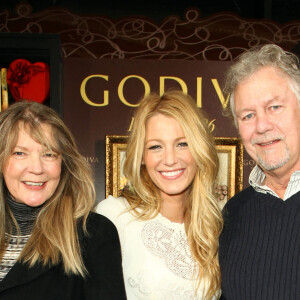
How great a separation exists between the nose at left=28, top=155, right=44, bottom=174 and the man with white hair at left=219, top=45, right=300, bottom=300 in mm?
908

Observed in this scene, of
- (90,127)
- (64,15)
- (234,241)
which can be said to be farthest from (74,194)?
(64,15)

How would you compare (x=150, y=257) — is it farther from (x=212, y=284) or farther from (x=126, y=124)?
(x=126, y=124)

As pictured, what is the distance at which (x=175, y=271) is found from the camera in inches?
80.6

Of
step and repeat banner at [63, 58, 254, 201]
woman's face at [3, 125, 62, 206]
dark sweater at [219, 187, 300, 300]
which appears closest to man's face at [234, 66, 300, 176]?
dark sweater at [219, 187, 300, 300]

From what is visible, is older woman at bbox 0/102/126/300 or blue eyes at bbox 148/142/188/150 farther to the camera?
blue eyes at bbox 148/142/188/150

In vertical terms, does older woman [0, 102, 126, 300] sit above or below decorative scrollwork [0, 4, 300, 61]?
below

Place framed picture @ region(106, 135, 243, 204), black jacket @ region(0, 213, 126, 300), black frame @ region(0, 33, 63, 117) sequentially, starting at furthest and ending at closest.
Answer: framed picture @ region(106, 135, 243, 204) < black frame @ region(0, 33, 63, 117) < black jacket @ region(0, 213, 126, 300)

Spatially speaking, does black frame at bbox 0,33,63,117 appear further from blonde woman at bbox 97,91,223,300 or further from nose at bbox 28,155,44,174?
nose at bbox 28,155,44,174

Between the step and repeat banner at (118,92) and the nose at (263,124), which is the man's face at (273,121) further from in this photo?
the step and repeat banner at (118,92)

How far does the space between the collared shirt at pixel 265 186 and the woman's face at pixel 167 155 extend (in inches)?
12.4

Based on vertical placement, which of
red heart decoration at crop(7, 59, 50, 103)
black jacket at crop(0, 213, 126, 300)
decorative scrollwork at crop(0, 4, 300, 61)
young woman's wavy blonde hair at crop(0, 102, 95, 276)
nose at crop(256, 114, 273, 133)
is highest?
decorative scrollwork at crop(0, 4, 300, 61)

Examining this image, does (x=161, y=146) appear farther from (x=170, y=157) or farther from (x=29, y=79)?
(x=29, y=79)

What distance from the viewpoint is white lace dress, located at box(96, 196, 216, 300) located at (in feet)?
6.61

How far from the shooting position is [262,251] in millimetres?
1811
